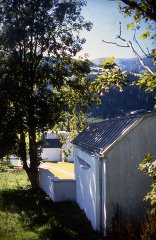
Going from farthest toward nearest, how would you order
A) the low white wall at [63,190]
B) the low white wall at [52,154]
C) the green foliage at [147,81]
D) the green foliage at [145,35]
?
the low white wall at [52,154]
the low white wall at [63,190]
the green foliage at [145,35]
the green foliage at [147,81]

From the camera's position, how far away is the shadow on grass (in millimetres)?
13805

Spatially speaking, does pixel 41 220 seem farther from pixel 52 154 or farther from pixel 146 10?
pixel 52 154

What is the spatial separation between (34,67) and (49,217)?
13.0m

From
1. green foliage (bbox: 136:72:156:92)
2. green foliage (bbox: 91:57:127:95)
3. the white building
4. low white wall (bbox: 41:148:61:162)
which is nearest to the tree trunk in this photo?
the white building

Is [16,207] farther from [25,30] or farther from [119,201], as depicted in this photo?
[25,30]

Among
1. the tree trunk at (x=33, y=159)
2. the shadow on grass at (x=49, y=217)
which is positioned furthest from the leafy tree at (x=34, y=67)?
the shadow on grass at (x=49, y=217)

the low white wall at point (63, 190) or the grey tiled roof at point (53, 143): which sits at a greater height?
the low white wall at point (63, 190)

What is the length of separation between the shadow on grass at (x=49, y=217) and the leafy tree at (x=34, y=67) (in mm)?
4673

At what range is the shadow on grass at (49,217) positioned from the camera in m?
13.8

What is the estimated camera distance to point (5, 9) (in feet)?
78.0

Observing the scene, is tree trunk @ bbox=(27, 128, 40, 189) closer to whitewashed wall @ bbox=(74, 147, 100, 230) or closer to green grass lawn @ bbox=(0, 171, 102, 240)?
green grass lawn @ bbox=(0, 171, 102, 240)

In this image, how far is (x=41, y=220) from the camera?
53.7 feet

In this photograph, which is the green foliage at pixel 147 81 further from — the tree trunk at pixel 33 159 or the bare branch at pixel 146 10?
the tree trunk at pixel 33 159

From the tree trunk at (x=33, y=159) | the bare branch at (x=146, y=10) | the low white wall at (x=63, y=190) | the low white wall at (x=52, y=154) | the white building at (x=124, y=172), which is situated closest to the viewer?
the bare branch at (x=146, y=10)
